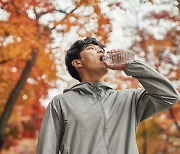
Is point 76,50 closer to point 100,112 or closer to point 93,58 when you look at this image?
point 93,58

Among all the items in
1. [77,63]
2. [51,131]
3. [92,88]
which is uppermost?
[77,63]

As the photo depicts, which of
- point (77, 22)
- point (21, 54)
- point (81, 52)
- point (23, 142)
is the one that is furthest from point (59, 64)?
point (23, 142)

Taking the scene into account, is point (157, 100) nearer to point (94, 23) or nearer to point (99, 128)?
point (99, 128)

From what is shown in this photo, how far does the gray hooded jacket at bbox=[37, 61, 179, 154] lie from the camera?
2408mm

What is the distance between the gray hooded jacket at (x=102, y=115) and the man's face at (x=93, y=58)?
0.38 feet

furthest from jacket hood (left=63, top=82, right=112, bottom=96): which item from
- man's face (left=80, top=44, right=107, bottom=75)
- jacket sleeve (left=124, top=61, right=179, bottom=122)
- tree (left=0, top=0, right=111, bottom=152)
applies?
tree (left=0, top=0, right=111, bottom=152)

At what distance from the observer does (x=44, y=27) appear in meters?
7.39

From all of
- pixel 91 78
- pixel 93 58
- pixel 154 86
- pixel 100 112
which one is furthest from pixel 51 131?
pixel 154 86

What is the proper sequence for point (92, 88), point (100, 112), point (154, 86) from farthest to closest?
point (92, 88) < point (100, 112) < point (154, 86)

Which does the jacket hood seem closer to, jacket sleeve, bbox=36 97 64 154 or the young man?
the young man

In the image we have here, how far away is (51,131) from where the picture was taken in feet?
8.23

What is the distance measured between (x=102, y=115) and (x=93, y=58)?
0.44 meters

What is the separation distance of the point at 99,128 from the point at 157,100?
39cm

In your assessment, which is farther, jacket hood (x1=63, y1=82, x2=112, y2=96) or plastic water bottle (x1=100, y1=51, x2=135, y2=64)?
jacket hood (x1=63, y1=82, x2=112, y2=96)
